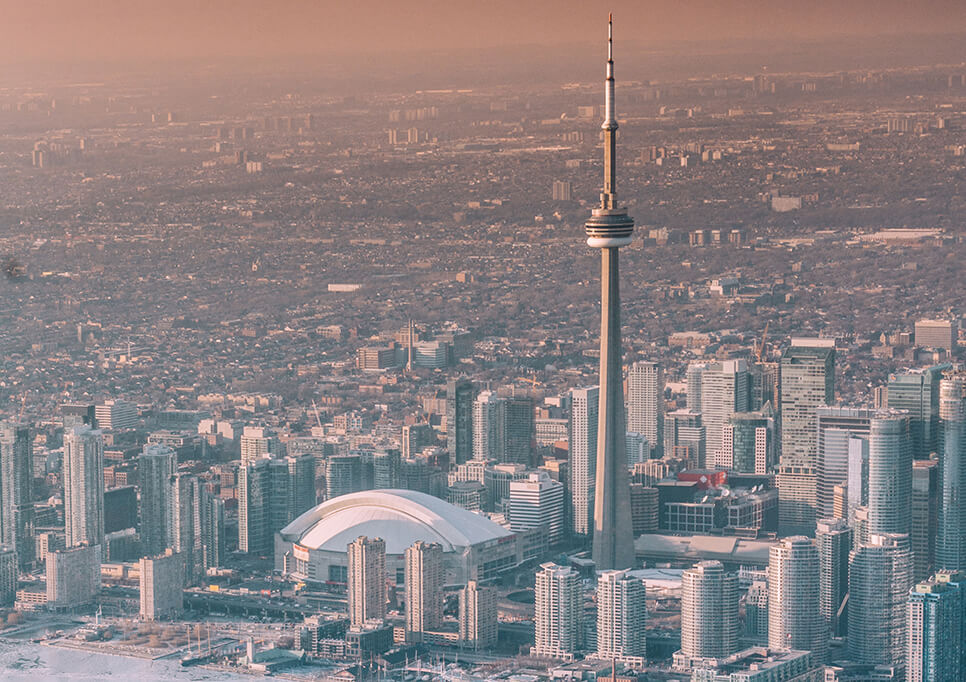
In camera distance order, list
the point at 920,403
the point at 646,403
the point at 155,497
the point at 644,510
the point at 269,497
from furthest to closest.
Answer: the point at 646,403, the point at 269,497, the point at 920,403, the point at 155,497, the point at 644,510

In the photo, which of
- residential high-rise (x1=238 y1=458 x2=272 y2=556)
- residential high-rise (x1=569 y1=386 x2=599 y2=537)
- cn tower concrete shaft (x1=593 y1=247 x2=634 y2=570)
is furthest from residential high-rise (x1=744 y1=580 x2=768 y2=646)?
residential high-rise (x1=238 y1=458 x2=272 y2=556)

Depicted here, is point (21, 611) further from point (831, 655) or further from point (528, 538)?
point (831, 655)

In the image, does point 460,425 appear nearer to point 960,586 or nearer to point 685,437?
point 685,437

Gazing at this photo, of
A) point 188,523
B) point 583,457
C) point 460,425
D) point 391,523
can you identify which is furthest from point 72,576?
point 460,425

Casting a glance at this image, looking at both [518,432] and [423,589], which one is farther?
[518,432]

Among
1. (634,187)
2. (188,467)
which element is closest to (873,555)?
(188,467)

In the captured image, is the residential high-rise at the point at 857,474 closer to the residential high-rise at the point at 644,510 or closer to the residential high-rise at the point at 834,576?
the residential high-rise at the point at 644,510

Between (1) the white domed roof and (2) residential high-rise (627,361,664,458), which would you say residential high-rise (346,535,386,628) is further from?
(2) residential high-rise (627,361,664,458)
